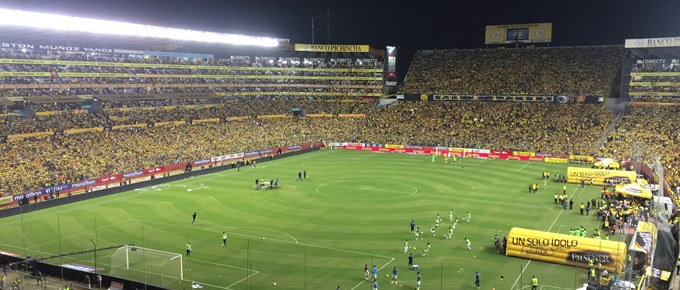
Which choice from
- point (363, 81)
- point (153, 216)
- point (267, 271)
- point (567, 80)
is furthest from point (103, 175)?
point (567, 80)

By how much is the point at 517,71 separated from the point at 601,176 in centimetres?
5088

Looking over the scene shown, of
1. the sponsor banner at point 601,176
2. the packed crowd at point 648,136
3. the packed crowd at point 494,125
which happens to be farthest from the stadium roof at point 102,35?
the packed crowd at point 648,136

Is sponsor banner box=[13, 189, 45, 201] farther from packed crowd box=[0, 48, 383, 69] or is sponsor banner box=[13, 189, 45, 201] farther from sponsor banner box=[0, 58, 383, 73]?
packed crowd box=[0, 48, 383, 69]

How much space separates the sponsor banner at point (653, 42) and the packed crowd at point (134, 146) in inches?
1940

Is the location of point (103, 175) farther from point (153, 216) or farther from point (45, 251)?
point (45, 251)

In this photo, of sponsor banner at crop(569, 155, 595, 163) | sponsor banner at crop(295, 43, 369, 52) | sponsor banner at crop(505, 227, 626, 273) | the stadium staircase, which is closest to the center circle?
sponsor banner at crop(505, 227, 626, 273)

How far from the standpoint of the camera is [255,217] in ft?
132

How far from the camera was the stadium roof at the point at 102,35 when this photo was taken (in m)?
57.5

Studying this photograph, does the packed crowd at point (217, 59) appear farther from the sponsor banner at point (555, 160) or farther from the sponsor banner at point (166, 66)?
the sponsor banner at point (555, 160)

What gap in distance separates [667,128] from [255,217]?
61.4 m

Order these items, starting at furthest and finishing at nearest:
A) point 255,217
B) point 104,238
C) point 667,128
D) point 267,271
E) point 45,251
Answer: point 667,128 → point 255,217 → point 104,238 → point 45,251 → point 267,271

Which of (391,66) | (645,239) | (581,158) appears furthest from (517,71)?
(645,239)

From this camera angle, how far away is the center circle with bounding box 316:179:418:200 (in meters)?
48.2

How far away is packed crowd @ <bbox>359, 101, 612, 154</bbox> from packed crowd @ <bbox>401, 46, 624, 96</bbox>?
448 centimetres
